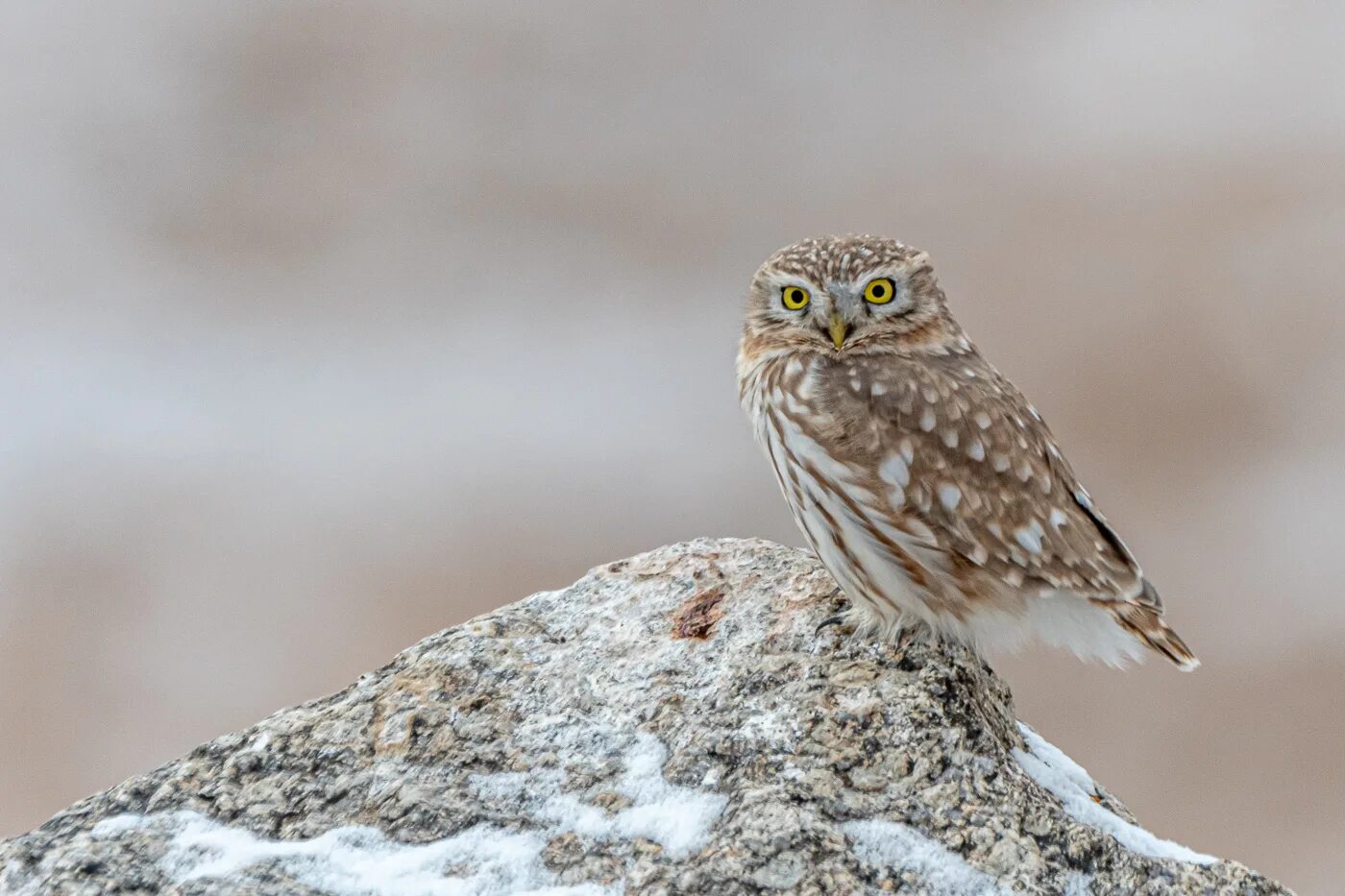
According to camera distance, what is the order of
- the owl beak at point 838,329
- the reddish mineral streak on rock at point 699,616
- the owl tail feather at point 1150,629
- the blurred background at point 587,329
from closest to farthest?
the reddish mineral streak on rock at point 699,616
the owl tail feather at point 1150,629
the owl beak at point 838,329
the blurred background at point 587,329

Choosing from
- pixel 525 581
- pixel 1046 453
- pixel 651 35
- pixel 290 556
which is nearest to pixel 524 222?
pixel 651 35

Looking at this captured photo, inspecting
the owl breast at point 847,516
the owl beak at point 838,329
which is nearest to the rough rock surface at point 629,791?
the owl breast at point 847,516

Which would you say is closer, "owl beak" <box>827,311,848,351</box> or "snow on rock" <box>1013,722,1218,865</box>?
"snow on rock" <box>1013,722,1218,865</box>

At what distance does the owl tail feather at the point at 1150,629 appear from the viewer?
4.28 m

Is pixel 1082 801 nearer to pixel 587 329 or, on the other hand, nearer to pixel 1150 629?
pixel 1150 629

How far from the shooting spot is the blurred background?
11.7 meters

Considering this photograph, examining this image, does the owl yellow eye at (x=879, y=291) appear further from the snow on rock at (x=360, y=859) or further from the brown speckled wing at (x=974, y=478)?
the snow on rock at (x=360, y=859)

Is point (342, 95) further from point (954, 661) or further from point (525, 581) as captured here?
point (954, 661)

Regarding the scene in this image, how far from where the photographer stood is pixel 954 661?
3.77 m

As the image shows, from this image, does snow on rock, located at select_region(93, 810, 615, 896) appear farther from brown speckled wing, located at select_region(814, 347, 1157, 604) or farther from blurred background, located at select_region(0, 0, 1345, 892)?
blurred background, located at select_region(0, 0, 1345, 892)

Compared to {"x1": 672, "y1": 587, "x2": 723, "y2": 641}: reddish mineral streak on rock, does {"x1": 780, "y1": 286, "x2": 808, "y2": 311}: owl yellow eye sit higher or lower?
higher

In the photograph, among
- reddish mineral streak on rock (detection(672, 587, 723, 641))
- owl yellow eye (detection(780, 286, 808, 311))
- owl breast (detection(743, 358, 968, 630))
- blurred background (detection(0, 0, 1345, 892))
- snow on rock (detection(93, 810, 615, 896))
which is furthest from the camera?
blurred background (detection(0, 0, 1345, 892))

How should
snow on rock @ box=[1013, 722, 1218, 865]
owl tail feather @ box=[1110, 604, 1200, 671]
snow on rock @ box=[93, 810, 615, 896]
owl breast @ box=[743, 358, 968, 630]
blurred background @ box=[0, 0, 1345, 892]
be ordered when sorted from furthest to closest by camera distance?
blurred background @ box=[0, 0, 1345, 892] < owl tail feather @ box=[1110, 604, 1200, 671] < owl breast @ box=[743, 358, 968, 630] < snow on rock @ box=[1013, 722, 1218, 865] < snow on rock @ box=[93, 810, 615, 896]

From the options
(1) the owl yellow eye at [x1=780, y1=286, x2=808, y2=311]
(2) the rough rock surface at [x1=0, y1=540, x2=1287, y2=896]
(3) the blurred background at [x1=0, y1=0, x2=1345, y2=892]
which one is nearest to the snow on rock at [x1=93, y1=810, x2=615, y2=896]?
(2) the rough rock surface at [x1=0, y1=540, x2=1287, y2=896]
